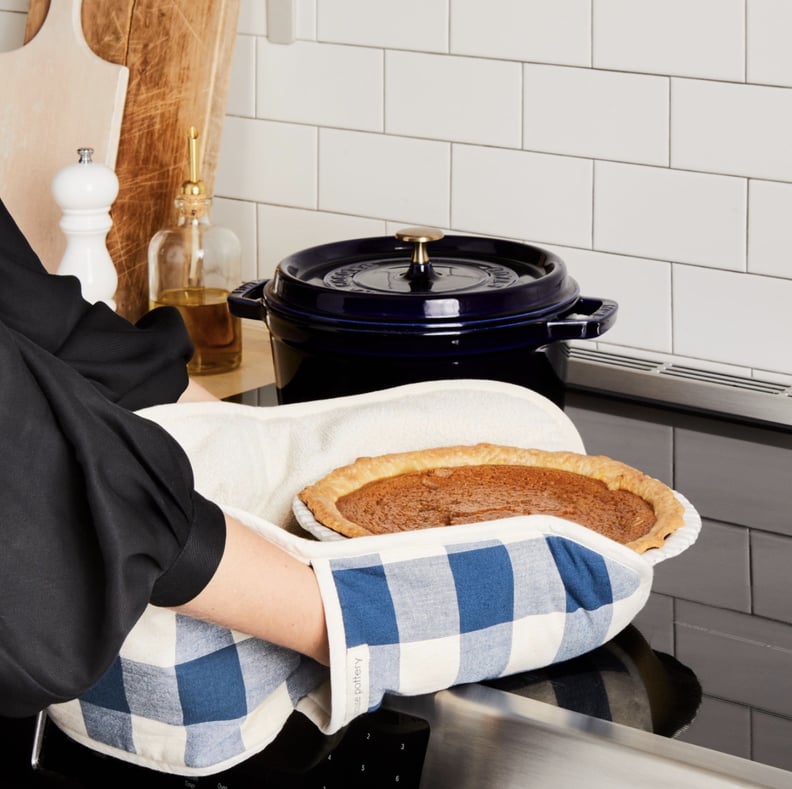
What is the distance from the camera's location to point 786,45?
1.19 m

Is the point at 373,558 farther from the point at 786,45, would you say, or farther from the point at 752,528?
the point at 786,45

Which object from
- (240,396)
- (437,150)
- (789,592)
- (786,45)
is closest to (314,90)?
(437,150)

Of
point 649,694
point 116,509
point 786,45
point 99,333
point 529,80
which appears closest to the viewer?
point 116,509

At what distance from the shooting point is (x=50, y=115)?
1.41m

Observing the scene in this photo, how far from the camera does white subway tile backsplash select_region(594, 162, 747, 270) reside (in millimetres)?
1266

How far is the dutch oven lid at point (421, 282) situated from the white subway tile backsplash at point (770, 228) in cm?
27

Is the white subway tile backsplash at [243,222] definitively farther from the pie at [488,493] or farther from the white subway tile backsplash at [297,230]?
the pie at [488,493]

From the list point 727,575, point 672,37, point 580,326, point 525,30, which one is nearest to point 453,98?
point 525,30

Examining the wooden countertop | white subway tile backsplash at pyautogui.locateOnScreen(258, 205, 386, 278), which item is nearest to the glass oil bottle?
the wooden countertop

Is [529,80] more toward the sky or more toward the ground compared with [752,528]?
more toward the sky

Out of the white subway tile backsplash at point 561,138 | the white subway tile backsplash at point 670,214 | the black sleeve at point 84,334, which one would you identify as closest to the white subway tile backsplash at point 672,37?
the white subway tile backsplash at point 561,138

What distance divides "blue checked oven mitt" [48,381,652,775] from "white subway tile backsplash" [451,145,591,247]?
26.6 inches

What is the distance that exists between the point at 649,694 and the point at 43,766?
413 mm

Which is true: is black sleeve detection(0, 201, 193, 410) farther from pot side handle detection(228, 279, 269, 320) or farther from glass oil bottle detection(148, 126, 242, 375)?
glass oil bottle detection(148, 126, 242, 375)
